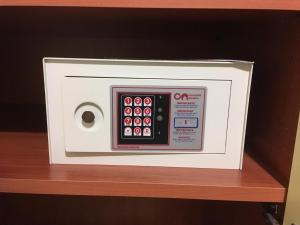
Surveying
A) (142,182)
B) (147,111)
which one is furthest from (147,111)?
(142,182)

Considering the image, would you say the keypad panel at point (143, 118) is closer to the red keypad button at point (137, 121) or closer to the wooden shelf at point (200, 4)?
the red keypad button at point (137, 121)

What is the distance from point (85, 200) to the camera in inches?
38.8

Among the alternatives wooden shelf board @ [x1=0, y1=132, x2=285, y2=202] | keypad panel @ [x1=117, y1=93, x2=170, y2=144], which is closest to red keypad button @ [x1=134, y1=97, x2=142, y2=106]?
keypad panel @ [x1=117, y1=93, x2=170, y2=144]

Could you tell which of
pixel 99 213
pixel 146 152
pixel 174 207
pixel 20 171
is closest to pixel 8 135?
pixel 20 171

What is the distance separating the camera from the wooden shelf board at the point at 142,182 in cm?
48

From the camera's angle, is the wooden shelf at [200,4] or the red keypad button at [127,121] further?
the red keypad button at [127,121]

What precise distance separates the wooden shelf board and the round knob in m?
0.08

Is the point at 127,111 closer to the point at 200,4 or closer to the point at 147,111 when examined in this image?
the point at 147,111

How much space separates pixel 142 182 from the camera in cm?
48

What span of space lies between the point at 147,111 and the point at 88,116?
0.09 m

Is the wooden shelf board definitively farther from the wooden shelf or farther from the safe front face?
the wooden shelf

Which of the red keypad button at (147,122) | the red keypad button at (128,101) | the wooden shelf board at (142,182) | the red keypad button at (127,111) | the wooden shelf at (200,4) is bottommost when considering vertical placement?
the wooden shelf board at (142,182)

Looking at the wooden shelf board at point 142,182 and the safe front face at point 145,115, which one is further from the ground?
the safe front face at point 145,115

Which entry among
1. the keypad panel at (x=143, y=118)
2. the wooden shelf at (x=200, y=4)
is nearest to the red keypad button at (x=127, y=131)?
the keypad panel at (x=143, y=118)
